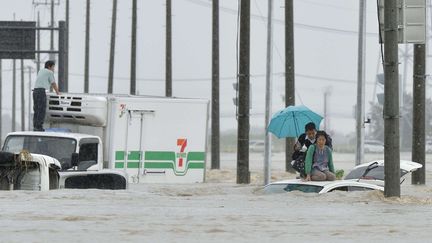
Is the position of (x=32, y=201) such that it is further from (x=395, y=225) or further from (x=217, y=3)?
(x=217, y=3)

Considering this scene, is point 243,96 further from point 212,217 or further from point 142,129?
point 212,217

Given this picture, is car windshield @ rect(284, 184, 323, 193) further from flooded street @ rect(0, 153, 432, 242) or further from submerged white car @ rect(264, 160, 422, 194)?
flooded street @ rect(0, 153, 432, 242)

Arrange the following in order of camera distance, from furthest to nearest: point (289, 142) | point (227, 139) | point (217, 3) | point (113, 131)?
point (227, 139), point (217, 3), point (289, 142), point (113, 131)

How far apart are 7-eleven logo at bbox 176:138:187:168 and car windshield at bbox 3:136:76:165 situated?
732cm

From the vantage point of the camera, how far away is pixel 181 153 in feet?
101

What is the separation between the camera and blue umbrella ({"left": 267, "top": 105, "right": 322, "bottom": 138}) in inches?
1083

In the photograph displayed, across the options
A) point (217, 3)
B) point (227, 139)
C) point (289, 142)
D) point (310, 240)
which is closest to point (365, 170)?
point (310, 240)

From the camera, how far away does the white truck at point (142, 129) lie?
28344 millimetres

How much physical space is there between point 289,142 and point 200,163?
10.6m

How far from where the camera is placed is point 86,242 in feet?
43.0

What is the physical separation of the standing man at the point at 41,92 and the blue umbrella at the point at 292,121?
18.5 feet

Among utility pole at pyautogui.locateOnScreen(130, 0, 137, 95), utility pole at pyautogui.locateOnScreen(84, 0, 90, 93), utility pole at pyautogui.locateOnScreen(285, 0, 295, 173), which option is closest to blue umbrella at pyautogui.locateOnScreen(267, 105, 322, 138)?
utility pole at pyautogui.locateOnScreen(285, 0, 295, 173)

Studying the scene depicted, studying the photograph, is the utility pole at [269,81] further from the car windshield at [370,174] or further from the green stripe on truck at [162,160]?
the car windshield at [370,174]

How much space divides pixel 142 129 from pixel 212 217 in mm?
13680
